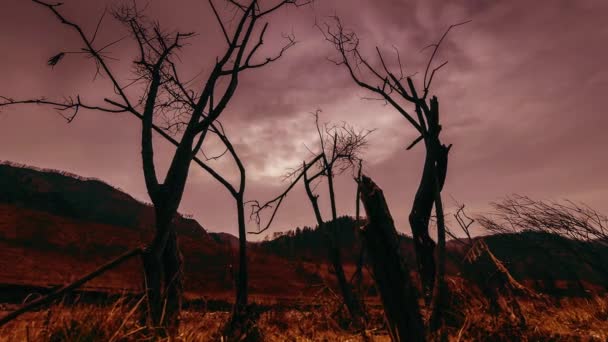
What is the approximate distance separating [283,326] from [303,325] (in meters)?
0.61

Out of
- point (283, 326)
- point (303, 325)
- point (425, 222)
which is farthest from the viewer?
point (283, 326)

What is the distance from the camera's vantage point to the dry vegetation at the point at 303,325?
2.69m

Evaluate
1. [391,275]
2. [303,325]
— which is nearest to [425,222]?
[391,275]

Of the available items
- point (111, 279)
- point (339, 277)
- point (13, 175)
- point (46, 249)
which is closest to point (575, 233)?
point (339, 277)

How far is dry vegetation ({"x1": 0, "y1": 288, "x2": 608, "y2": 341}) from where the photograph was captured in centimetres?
269

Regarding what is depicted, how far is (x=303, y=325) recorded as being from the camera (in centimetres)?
580

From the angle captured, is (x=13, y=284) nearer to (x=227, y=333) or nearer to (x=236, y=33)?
(x=227, y=333)

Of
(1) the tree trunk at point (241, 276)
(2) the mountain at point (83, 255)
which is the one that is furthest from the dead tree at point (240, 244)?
(2) the mountain at point (83, 255)

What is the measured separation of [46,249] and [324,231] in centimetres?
1470

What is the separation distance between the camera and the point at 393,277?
2.14 metres

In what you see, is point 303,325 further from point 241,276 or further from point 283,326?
point 241,276

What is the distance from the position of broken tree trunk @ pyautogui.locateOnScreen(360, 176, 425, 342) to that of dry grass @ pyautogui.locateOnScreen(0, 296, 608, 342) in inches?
37.5

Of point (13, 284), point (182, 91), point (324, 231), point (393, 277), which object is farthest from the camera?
point (13, 284)

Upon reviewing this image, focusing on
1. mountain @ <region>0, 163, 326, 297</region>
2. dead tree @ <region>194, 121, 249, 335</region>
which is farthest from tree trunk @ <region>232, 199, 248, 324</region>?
mountain @ <region>0, 163, 326, 297</region>
